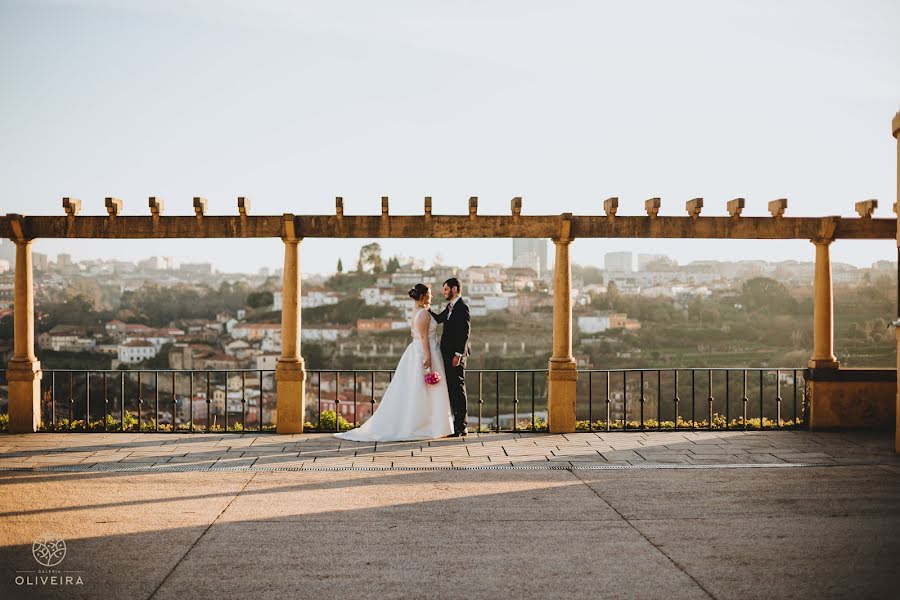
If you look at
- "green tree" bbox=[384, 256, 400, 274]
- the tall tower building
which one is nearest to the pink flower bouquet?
the tall tower building

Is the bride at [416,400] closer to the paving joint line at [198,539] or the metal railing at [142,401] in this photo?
the metal railing at [142,401]

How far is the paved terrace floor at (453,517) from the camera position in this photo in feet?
13.2

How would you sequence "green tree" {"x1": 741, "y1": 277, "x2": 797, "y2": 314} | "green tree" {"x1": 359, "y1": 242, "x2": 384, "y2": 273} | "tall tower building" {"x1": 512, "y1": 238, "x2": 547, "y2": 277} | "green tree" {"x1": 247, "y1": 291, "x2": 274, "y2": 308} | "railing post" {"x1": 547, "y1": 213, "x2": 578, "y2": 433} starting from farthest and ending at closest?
"green tree" {"x1": 359, "y1": 242, "x2": 384, "y2": 273}
"tall tower building" {"x1": 512, "y1": 238, "x2": 547, "y2": 277}
"green tree" {"x1": 247, "y1": 291, "x2": 274, "y2": 308}
"green tree" {"x1": 741, "y1": 277, "x2": 797, "y2": 314}
"railing post" {"x1": 547, "y1": 213, "x2": 578, "y2": 433}

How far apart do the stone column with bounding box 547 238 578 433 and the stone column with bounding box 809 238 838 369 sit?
286 cm

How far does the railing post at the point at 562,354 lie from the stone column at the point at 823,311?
2.86 metres

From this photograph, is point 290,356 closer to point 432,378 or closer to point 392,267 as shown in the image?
point 432,378

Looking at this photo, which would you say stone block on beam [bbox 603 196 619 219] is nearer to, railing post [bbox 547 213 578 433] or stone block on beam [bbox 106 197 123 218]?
railing post [bbox 547 213 578 433]

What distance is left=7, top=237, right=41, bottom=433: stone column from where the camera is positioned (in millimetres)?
8570

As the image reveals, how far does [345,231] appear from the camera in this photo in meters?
8.55

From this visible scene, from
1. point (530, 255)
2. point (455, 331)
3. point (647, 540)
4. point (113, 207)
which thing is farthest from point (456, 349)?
point (530, 255)

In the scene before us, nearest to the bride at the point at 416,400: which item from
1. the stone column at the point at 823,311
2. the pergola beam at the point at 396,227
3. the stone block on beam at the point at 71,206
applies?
the pergola beam at the point at 396,227

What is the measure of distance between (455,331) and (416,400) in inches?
33.4

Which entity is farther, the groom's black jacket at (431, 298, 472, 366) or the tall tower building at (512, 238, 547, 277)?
the tall tower building at (512, 238, 547, 277)

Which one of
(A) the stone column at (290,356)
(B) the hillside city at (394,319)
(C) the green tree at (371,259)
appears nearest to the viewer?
(A) the stone column at (290,356)
